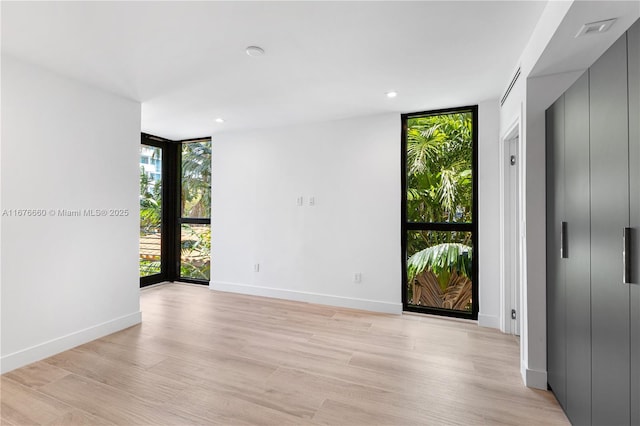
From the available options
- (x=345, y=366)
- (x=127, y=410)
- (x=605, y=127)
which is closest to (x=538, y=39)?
(x=605, y=127)

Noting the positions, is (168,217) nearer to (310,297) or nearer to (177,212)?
(177,212)

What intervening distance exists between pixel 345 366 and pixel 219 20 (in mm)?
2691

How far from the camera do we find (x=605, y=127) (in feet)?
4.83

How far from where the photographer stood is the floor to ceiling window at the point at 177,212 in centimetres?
511

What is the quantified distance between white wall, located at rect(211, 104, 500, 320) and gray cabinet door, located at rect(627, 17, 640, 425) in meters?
2.24

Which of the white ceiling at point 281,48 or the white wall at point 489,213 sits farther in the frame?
the white wall at point 489,213

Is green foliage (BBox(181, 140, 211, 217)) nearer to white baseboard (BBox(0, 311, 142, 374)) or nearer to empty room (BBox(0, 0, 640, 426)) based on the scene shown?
empty room (BBox(0, 0, 640, 426))

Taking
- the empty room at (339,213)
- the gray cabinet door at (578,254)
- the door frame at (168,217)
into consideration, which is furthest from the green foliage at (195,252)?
the gray cabinet door at (578,254)

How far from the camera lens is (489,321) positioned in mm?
3410

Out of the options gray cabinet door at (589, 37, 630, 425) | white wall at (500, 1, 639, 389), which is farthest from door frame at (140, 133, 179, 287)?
gray cabinet door at (589, 37, 630, 425)

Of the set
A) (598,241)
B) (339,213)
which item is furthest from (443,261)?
(598,241)

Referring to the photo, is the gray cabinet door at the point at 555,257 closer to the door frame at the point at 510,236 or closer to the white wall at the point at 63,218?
the door frame at the point at 510,236

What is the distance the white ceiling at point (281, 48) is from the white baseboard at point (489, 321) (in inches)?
95.5

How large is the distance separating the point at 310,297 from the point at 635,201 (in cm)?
358
